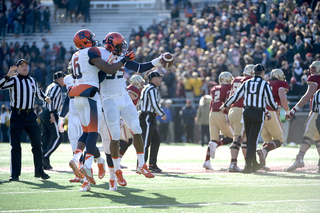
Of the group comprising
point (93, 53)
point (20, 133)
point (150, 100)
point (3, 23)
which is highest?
point (3, 23)

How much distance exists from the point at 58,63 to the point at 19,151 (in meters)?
16.0

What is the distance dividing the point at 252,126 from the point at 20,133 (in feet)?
13.4

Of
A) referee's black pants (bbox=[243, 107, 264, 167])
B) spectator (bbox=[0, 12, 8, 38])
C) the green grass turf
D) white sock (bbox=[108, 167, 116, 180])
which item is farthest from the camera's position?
spectator (bbox=[0, 12, 8, 38])

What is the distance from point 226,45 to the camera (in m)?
19.5

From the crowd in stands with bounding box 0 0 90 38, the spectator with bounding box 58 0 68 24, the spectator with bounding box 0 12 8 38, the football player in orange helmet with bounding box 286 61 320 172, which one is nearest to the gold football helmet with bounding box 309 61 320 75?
the football player in orange helmet with bounding box 286 61 320 172

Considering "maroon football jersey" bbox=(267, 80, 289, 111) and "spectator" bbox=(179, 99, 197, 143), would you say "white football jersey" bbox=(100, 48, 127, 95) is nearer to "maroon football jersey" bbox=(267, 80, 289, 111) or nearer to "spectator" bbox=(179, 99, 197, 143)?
"maroon football jersey" bbox=(267, 80, 289, 111)

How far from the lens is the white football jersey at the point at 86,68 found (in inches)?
247

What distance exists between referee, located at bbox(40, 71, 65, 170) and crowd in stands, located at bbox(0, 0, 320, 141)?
8943 mm

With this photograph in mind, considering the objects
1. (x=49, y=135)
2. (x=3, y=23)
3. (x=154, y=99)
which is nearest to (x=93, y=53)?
(x=154, y=99)

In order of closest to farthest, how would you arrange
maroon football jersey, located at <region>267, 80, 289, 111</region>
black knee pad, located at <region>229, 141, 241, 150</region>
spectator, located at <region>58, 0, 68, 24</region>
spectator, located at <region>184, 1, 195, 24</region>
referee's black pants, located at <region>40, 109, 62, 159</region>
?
black knee pad, located at <region>229, 141, 241, 150</region> → maroon football jersey, located at <region>267, 80, 289, 111</region> → referee's black pants, located at <region>40, 109, 62, 159</region> → spectator, located at <region>184, 1, 195, 24</region> → spectator, located at <region>58, 0, 68, 24</region>

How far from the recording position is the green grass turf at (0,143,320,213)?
5.16 meters

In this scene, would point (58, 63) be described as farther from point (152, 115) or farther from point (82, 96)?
point (82, 96)

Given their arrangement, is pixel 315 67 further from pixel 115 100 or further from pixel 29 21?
pixel 29 21

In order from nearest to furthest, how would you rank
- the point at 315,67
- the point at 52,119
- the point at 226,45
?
the point at 315,67, the point at 52,119, the point at 226,45
